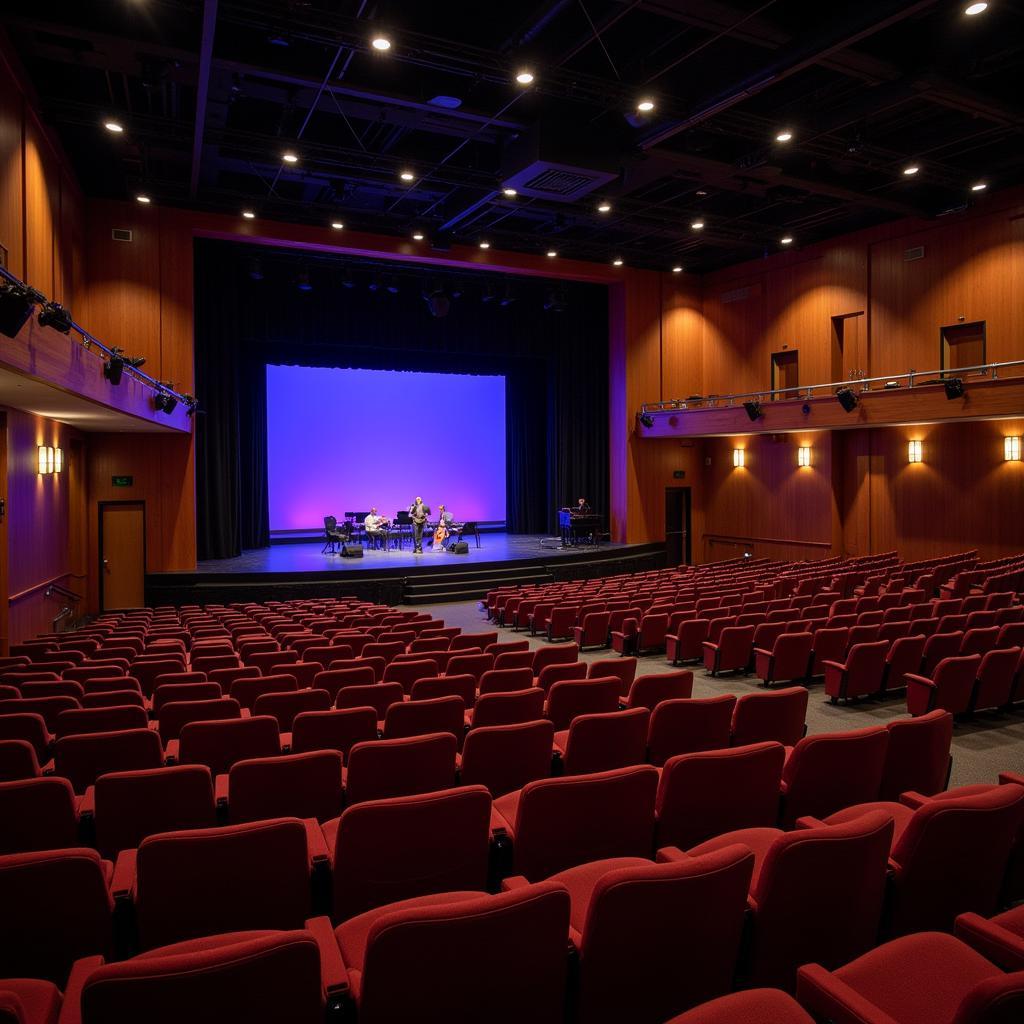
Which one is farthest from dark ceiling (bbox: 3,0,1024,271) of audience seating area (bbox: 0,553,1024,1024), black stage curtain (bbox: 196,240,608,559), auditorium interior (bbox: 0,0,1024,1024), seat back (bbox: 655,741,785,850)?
seat back (bbox: 655,741,785,850)

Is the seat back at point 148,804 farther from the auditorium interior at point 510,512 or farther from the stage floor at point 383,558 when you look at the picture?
the stage floor at point 383,558

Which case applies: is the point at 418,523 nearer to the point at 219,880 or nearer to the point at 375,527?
the point at 375,527

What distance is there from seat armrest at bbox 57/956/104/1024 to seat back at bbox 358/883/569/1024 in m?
0.65

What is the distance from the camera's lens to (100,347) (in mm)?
9672

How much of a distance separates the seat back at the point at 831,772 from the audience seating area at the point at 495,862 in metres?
0.01

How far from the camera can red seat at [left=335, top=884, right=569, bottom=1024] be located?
1604 millimetres

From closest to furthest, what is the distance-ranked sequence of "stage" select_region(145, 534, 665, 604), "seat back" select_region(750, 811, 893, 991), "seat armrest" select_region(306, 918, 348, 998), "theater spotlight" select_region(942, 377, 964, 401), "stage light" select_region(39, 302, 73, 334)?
"seat armrest" select_region(306, 918, 348, 998) → "seat back" select_region(750, 811, 893, 991) → "stage light" select_region(39, 302, 73, 334) → "theater spotlight" select_region(942, 377, 964, 401) → "stage" select_region(145, 534, 665, 604)

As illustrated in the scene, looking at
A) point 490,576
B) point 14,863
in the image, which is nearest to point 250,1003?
point 14,863

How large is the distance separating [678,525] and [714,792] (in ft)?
58.6

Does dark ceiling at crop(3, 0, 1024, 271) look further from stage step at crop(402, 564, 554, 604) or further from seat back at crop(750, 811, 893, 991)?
seat back at crop(750, 811, 893, 991)

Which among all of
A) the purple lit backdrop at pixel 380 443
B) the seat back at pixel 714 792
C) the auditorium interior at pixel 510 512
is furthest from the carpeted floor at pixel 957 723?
the purple lit backdrop at pixel 380 443

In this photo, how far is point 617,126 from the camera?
12.1m

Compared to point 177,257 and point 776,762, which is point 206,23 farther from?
point 776,762

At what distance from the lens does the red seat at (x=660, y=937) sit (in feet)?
5.94
